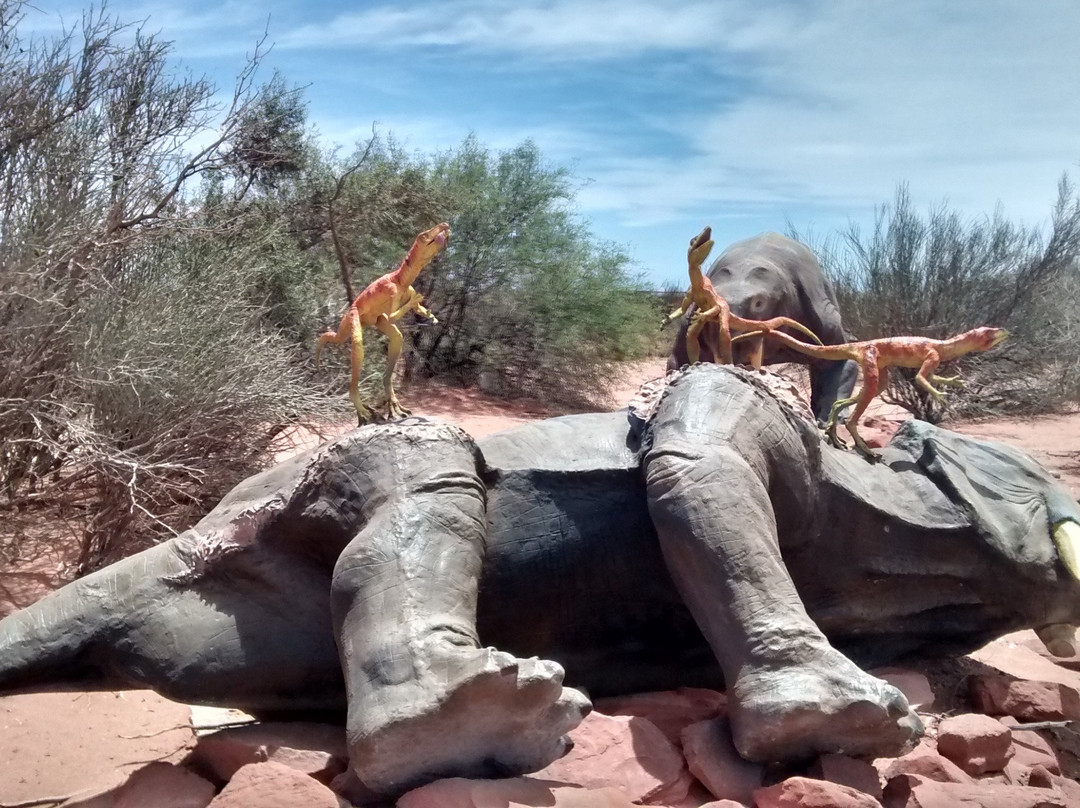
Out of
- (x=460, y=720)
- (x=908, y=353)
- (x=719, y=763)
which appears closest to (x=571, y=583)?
(x=719, y=763)

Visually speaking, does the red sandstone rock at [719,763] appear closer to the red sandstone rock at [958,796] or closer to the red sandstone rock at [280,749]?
the red sandstone rock at [958,796]

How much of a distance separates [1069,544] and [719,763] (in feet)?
4.45

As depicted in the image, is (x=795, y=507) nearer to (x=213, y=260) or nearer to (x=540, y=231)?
(x=213, y=260)

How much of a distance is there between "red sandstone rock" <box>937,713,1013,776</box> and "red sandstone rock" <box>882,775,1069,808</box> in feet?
0.72

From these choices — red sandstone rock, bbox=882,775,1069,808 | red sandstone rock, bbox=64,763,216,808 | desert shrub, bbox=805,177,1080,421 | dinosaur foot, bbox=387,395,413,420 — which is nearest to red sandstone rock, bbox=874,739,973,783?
red sandstone rock, bbox=882,775,1069,808

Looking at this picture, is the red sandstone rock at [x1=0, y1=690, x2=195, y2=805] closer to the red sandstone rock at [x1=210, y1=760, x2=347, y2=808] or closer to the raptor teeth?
the red sandstone rock at [x1=210, y1=760, x2=347, y2=808]

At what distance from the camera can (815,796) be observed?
2.08 metres

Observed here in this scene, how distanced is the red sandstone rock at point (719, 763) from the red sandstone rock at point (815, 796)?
139mm

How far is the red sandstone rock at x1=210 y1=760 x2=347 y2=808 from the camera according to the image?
2080 mm

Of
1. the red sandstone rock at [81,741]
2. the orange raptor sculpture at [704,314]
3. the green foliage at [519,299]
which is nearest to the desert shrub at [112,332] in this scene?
the red sandstone rock at [81,741]

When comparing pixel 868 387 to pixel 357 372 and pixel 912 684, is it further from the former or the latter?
pixel 357 372

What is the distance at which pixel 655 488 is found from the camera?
2506mm

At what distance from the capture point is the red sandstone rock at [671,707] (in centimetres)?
275

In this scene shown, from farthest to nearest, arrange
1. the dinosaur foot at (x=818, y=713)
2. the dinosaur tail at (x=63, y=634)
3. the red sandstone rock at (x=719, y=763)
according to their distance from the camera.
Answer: the dinosaur tail at (x=63, y=634), the red sandstone rock at (x=719, y=763), the dinosaur foot at (x=818, y=713)
